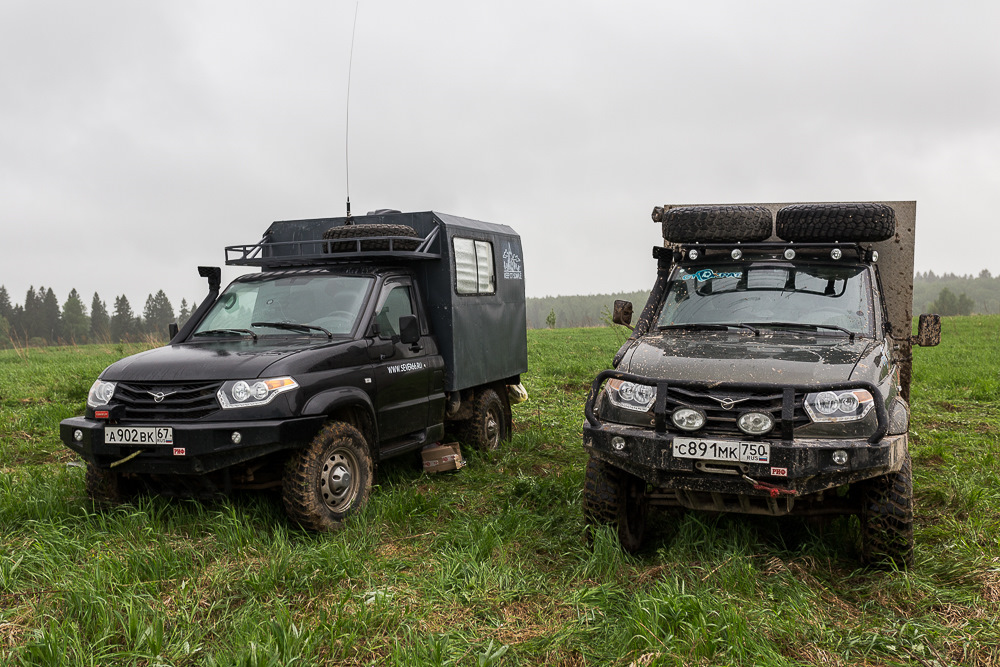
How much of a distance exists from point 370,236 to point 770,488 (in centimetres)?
420

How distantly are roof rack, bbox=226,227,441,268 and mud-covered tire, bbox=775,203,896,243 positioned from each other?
316 cm

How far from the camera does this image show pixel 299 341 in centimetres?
605

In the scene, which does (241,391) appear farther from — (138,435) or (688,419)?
(688,419)

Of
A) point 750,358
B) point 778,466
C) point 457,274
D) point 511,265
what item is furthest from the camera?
point 511,265

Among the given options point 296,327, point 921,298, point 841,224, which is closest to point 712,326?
point 841,224

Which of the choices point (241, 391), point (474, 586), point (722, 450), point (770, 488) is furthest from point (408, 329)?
point (770, 488)

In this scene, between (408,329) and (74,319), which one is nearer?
(408,329)

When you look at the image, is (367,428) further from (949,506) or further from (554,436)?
(949,506)

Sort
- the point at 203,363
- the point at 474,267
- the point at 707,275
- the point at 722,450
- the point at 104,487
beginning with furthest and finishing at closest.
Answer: the point at 474,267
the point at 707,275
the point at 104,487
the point at 203,363
the point at 722,450

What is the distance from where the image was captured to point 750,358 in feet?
15.3

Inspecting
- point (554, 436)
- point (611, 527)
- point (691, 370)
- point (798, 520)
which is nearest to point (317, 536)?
point (611, 527)

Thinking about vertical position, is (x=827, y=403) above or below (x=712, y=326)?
below

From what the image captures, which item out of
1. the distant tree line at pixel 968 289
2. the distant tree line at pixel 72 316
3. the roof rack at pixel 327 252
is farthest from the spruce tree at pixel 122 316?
the distant tree line at pixel 968 289

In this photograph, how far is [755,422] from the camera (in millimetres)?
4367
